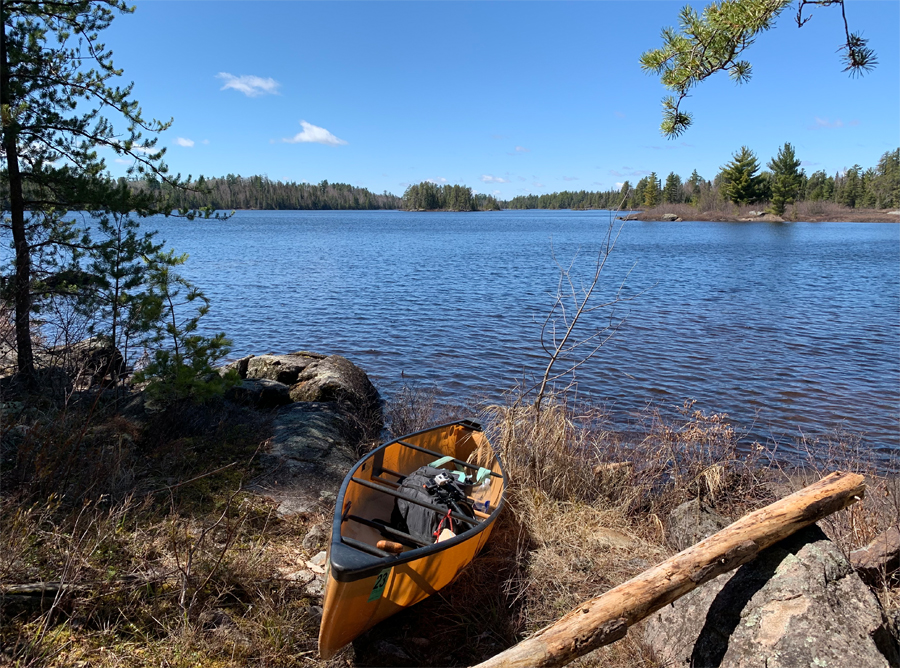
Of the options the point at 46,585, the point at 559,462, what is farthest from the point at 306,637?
the point at 559,462

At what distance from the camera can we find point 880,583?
392 cm

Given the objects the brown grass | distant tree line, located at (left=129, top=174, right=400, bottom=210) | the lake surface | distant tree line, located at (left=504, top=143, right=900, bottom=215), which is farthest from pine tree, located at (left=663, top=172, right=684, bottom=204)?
distant tree line, located at (left=129, top=174, right=400, bottom=210)

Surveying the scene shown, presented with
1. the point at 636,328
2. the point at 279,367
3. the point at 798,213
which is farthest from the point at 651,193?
the point at 279,367

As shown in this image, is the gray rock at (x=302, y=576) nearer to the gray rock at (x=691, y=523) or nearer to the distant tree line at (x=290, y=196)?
the gray rock at (x=691, y=523)

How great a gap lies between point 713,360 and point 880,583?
9.41 metres

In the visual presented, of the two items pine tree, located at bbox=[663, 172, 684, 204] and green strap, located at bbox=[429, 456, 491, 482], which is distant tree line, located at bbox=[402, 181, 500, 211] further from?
green strap, located at bbox=[429, 456, 491, 482]

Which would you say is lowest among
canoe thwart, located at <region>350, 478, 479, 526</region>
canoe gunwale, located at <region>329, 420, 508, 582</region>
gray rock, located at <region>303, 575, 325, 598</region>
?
gray rock, located at <region>303, 575, 325, 598</region>

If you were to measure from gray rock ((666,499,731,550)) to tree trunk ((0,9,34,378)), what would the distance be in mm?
7424

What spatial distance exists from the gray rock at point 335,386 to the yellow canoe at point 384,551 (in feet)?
9.59

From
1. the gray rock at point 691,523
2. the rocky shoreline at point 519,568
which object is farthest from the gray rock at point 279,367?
the gray rock at point 691,523

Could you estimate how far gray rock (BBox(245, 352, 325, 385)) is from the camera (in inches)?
395

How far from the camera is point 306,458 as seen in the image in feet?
21.0

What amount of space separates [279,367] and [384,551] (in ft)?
22.6

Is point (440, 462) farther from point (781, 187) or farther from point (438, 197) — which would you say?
point (438, 197)
